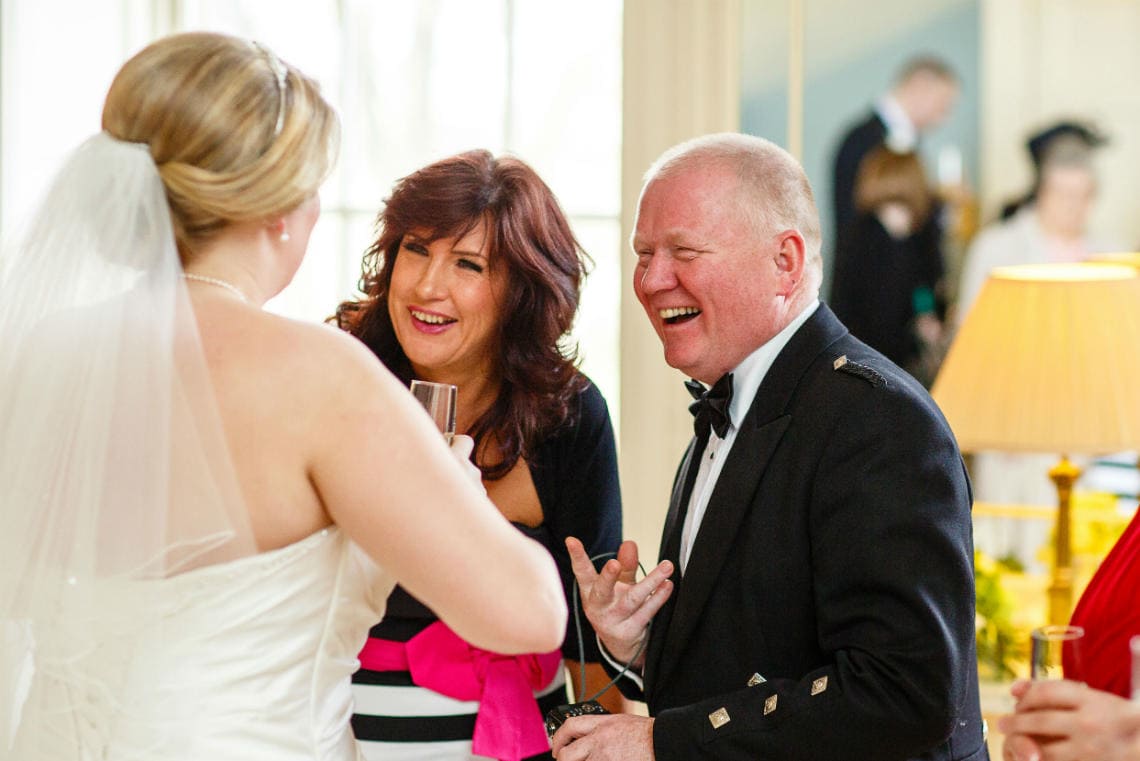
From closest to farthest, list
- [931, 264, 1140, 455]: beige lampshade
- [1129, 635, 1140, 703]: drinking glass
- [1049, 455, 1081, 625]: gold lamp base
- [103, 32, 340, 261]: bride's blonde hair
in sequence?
[1129, 635, 1140, 703]: drinking glass, [103, 32, 340, 261]: bride's blonde hair, [931, 264, 1140, 455]: beige lampshade, [1049, 455, 1081, 625]: gold lamp base

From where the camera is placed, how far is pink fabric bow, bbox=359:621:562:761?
2.21 meters

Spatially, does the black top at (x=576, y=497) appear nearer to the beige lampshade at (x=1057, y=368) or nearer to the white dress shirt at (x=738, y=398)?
the white dress shirt at (x=738, y=398)

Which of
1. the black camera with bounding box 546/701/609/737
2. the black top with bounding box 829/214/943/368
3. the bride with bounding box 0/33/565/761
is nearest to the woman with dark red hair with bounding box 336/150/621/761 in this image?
the black camera with bounding box 546/701/609/737

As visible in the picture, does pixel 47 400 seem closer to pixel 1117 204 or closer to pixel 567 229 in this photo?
pixel 567 229

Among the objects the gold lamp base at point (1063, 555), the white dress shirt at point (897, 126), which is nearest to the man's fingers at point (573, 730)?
the gold lamp base at point (1063, 555)

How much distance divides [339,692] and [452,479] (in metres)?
0.44

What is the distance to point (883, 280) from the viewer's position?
342cm

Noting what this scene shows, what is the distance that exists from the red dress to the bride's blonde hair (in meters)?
1.07

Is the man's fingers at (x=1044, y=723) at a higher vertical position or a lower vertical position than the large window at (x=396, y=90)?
lower

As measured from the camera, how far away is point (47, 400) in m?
1.50

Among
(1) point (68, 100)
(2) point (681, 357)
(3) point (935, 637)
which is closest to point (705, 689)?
(3) point (935, 637)

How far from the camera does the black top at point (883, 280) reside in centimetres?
341

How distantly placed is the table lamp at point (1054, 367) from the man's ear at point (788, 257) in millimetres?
947

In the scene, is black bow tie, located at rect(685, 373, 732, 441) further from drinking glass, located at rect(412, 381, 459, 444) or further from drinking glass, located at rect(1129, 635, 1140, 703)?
drinking glass, located at rect(1129, 635, 1140, 703)
